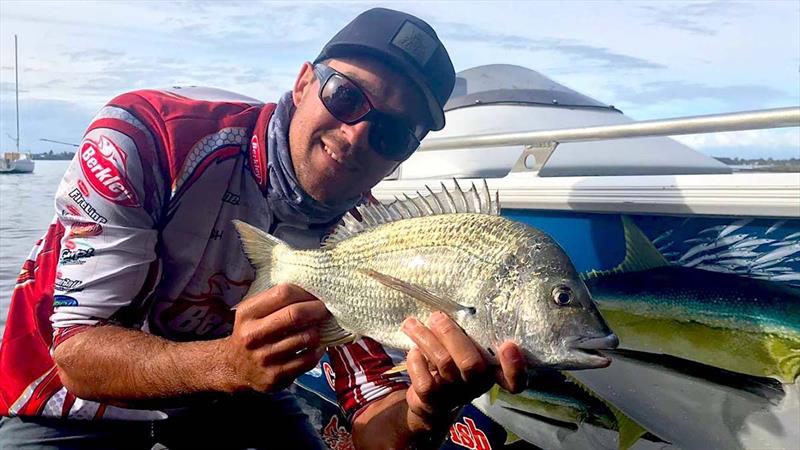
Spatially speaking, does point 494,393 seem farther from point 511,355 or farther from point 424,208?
point 511,355

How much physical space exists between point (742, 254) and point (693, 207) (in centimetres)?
17

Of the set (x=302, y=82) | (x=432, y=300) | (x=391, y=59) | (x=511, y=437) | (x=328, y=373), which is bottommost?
(x=328, y=373)

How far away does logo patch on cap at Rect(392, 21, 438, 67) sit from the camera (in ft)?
6.69

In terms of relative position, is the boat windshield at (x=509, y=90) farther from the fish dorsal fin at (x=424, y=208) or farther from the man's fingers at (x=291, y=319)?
the man's fingers at (x=291, y=319)

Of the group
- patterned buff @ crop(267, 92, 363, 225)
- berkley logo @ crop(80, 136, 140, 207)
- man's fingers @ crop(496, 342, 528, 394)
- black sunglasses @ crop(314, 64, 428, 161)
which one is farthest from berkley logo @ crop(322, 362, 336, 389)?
man's fingers @ crop(496, 342, 528, 394)

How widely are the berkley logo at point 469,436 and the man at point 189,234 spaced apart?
613 mm

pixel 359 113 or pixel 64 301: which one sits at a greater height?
pixel 359 113

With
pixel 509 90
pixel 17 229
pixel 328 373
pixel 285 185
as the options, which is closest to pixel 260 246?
pixel 285 185

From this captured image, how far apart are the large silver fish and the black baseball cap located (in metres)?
0.48

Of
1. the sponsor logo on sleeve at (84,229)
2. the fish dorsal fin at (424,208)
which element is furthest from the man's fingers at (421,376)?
the sponsor logo on sleeve at (84,229)

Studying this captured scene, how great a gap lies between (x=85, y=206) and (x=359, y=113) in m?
0.74

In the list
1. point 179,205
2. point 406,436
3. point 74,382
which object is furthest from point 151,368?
point 406,436

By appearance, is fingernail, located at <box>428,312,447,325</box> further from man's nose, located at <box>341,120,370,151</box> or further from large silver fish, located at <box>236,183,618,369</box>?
man's nose, located at <box>341,120,370,151</box>

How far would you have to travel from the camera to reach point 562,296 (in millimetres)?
1393
